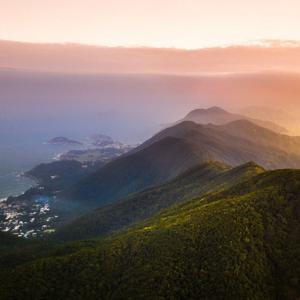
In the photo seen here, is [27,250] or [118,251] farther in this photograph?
[27,250]

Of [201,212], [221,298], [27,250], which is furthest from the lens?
[27,250]

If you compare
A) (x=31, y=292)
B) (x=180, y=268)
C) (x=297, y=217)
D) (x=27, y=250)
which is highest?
(x=297, y=217)

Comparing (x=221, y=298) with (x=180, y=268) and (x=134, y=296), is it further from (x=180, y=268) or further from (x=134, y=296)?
(x=134, y=296)


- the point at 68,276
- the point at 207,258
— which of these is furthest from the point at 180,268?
the point at 68,276

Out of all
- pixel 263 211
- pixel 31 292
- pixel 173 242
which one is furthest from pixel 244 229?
pixel 31 292

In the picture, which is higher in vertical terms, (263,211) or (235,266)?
(263,211)

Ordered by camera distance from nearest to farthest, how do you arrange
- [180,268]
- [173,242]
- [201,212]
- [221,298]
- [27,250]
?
[221,298]
[180,268]
[173,242]
[201,212]
[27,250]

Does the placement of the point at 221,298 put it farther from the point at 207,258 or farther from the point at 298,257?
→ the point at 298,257
